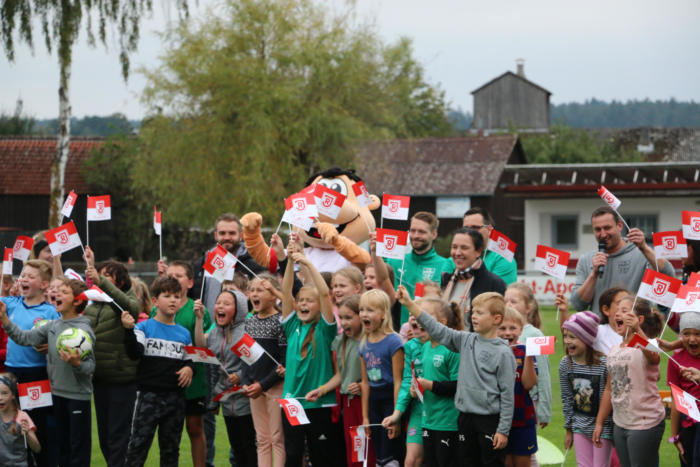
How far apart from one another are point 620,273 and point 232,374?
3.18 metres

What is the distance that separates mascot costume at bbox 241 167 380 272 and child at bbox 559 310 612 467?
218cm

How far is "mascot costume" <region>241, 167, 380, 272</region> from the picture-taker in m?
7.88

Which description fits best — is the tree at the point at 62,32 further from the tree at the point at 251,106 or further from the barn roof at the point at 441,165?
the barn roof at the point at 441,165

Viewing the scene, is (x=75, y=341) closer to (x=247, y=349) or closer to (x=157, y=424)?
(x=157, y=424)

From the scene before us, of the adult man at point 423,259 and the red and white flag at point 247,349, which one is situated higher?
the adult man at point 423,259

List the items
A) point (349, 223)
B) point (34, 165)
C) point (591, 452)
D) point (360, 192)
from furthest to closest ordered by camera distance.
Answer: point (34, 165)
point (349, 223)
point (360, 192)
point (591, 452)

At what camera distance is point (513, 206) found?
3959cm

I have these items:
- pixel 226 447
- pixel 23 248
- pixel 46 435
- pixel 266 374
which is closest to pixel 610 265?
pixel 266 374

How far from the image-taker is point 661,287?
19.4 feet

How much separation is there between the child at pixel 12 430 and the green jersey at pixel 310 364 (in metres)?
2.05

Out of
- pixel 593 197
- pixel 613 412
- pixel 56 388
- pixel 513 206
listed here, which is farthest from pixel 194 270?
pixel 513 206

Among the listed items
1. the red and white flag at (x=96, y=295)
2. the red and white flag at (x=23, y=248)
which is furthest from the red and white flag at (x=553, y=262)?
the red and white flag at (x=23, y=248)

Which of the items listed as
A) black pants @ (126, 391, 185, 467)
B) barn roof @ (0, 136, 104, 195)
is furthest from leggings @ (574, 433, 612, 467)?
barn roof @ (0, 136, 104, 195)

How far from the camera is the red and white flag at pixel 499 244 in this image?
7492mm
